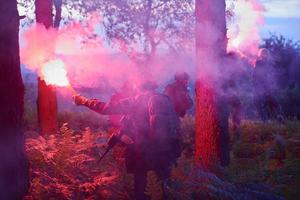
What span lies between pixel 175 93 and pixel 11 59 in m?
6.26

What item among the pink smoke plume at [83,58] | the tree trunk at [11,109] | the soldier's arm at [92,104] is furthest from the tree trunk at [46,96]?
the tree trunk at [11,109]

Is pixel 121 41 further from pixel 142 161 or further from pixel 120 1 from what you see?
pixel 142 161

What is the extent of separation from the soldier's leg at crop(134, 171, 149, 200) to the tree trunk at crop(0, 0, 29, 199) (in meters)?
1.87

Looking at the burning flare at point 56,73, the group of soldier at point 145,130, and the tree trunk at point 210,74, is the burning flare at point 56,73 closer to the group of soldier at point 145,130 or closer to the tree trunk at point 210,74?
the group of soldier at point 145,130

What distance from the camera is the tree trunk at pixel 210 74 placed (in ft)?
25.7

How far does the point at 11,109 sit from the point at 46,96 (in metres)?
5.12

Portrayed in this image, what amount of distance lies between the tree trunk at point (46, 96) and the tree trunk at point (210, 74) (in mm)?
3750

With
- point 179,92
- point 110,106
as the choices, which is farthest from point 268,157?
point 179,92

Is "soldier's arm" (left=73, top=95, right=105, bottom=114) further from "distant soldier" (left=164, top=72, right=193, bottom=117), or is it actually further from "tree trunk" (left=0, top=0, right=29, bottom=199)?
"distant soldier" (left=164, top=72, right=193, bottom=117)

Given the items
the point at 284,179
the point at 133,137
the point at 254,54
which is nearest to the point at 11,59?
the point at 133,137

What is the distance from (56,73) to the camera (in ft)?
24.5

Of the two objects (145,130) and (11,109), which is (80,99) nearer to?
(145,130)

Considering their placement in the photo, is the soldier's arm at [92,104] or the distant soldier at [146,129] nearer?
the distant soldier at [146,129]

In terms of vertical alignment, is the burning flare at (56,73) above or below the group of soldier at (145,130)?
above
